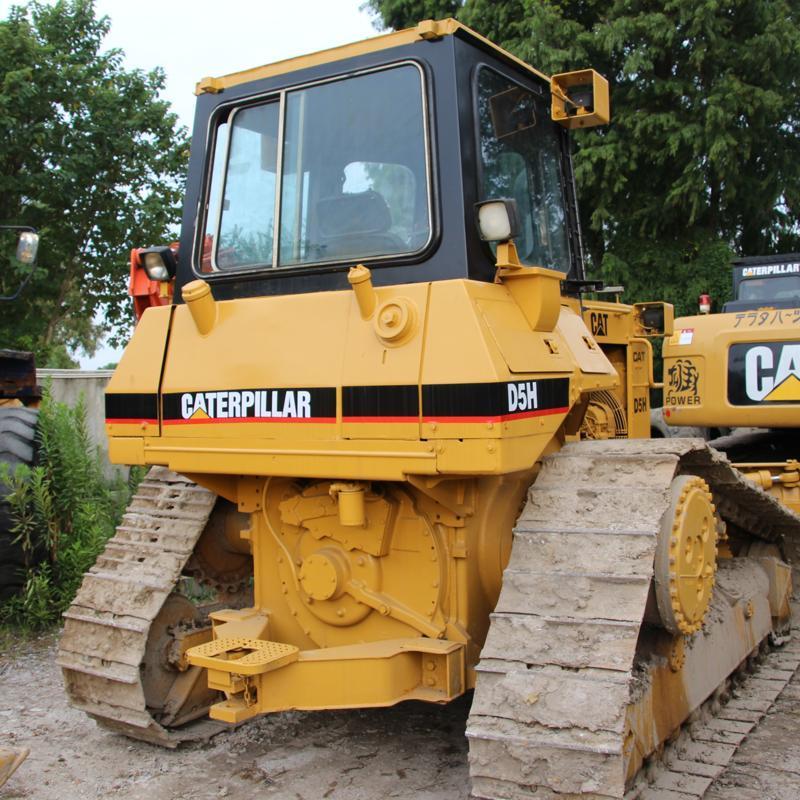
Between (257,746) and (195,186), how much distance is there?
2.58 m

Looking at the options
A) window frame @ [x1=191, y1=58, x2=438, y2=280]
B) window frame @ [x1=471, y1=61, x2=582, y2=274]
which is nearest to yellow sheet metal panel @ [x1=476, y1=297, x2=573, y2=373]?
window frame @ [x1=471, y1=61, x2=582, y2=274]

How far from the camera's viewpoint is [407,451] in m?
3.47

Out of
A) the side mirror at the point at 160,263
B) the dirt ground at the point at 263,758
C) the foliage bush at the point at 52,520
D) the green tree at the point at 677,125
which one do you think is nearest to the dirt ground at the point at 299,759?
the dirt ground at the point at 263,758

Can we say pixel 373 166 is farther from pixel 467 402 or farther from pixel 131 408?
pixel 131 408

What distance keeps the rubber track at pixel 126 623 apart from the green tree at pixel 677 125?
11.8 m

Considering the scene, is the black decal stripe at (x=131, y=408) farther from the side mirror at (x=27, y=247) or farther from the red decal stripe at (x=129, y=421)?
the side mirror at (x=27, y=247)

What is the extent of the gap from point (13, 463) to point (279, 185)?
3131mm

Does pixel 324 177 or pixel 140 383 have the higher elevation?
pixel 324 177

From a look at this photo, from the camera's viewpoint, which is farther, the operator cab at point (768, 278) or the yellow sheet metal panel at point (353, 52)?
the operator cab at point (768, 278)

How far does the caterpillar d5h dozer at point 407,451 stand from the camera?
3.29 meters

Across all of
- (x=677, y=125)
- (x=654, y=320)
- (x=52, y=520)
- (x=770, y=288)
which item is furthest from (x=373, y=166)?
(x=677, y=125)

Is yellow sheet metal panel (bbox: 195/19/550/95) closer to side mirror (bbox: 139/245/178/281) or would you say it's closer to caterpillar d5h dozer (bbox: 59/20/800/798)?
caterpillar d5h dozer (bbox: 59/20/800/798)

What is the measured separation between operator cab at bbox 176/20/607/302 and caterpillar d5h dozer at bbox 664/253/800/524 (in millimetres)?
3467

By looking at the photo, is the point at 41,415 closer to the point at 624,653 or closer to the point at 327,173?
the point at 327,173
